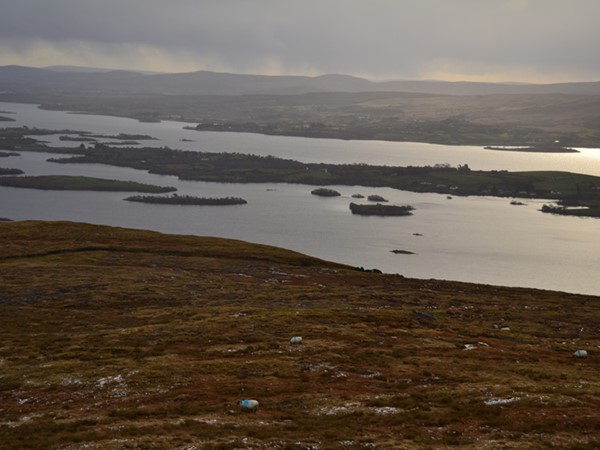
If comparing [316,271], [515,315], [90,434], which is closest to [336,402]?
[90,434]

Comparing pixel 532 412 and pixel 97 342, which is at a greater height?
pixel 532 412

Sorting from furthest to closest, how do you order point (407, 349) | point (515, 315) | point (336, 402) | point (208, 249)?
point (208, 249)
point (515, 315)
point (407, 349)
point (336, 402)

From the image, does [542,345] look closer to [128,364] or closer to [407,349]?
[407,349]

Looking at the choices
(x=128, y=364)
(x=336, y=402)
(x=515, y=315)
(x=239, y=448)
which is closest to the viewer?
(x=239, y=448)

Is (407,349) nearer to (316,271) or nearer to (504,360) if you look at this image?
(504,360)

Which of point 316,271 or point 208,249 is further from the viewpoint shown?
point 208,249

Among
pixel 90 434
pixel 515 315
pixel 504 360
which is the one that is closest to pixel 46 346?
pixel 90 434
